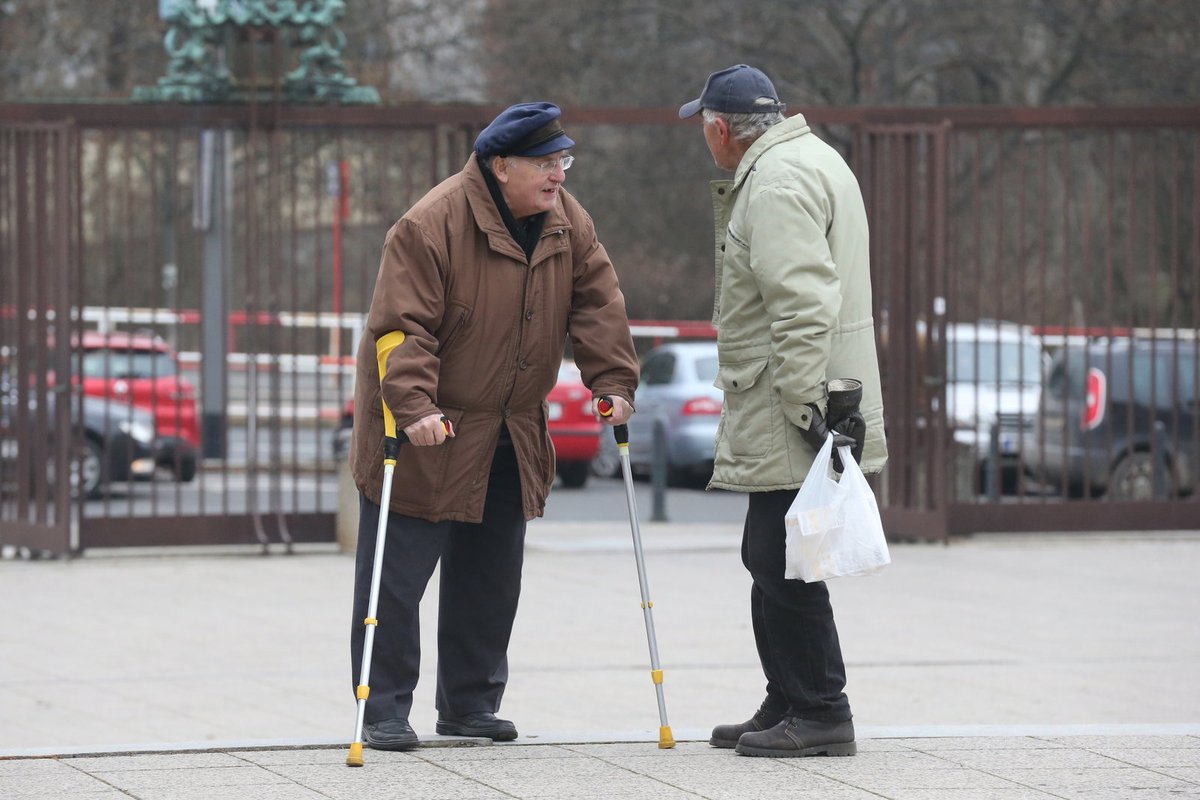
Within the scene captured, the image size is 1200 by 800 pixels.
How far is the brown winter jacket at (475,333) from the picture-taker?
551cm

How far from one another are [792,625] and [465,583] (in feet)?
3.34

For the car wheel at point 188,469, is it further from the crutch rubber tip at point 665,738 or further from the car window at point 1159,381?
the crutch rubber tip at point 665,738

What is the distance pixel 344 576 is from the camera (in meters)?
10.8

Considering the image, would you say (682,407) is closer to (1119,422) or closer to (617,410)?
(1119,422)

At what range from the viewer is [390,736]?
5.55 metres

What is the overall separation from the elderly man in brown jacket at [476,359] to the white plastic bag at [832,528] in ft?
2.25

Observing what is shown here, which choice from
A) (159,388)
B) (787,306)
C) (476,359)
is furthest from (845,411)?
(159,388)

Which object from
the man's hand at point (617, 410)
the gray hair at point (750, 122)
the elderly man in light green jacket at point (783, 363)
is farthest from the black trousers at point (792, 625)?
the gray hair at point (750, 122)

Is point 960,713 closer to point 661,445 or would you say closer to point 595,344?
point 595,344

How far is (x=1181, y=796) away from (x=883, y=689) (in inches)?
103

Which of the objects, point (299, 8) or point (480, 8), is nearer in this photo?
point (299, 8)

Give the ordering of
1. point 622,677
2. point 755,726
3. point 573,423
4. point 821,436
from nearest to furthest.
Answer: point 821,436
point 755,726
point 622,677
point 573,423

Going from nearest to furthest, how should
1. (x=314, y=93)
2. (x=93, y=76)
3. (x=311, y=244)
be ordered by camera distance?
1. (x=314, y=93)
2. (x=93, y=76)
3. (x=311, y=244)

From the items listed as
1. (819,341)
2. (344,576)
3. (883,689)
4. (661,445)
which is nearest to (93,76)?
(661,445)
